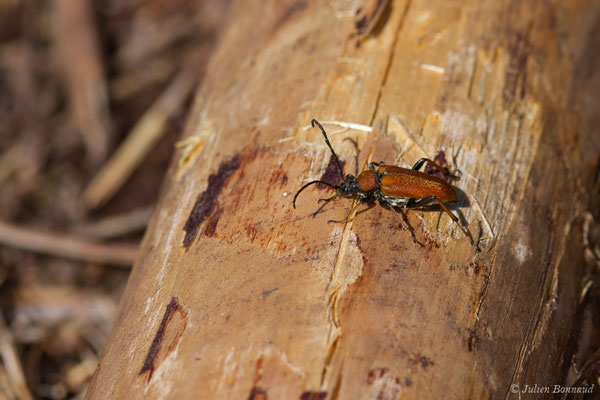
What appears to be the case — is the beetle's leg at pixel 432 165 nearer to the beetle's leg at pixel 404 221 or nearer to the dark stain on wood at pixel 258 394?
the beetle's leg at pixel 404 221

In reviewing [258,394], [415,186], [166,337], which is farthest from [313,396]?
[415,186]

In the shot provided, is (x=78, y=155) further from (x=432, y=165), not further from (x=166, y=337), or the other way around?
(x=432, y=165)

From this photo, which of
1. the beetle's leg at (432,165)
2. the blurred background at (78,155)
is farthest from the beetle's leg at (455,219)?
the blurred background at (78,155)

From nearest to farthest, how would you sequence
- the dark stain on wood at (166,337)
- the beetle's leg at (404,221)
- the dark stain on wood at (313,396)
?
1. the dark stain on wood at (313,396)
2. the dark stain on wood at (166,337)
3. the beetle's leg at (404,221)

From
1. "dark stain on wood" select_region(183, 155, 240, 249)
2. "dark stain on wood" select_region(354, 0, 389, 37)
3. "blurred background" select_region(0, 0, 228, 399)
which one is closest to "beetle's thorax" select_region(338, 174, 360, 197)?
"dark stain on wood" select_region(183, 155, 240, 249)

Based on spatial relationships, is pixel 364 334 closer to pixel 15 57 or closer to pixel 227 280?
pixel 227 280

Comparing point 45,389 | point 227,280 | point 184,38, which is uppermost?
point 227,280

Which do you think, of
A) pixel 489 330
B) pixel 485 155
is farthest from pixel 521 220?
pixel 489 330
